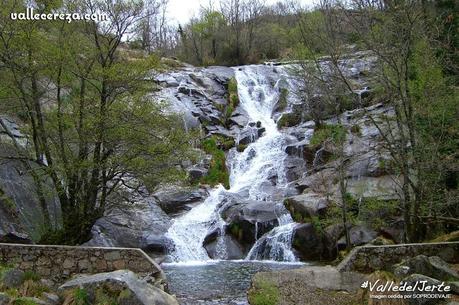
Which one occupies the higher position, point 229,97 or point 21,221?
point 229,97

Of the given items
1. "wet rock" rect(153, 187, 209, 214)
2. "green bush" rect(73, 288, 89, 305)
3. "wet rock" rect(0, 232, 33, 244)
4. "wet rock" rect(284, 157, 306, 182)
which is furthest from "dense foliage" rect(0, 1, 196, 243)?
"wet rock" rect(284, 157, 306, 182)

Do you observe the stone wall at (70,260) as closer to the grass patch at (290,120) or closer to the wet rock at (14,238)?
the wet rock at (14,238)

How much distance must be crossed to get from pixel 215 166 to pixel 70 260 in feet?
54.5

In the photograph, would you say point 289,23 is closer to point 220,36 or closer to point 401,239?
point 220,36

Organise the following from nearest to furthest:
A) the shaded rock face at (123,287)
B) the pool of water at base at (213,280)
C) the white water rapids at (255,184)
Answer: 1. the shaded rock face at (123,287)
2. the pool of water at base at (213,280)
3. the white water rapids at (255,184)

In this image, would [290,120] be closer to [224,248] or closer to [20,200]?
[224,248]

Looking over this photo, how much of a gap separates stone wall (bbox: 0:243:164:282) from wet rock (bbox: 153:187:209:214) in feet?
38.2

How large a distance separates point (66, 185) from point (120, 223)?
5.98m

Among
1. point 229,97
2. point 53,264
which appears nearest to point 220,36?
point 229,97

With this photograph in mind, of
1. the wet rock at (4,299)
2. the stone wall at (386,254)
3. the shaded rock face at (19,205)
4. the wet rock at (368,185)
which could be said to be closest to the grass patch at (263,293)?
the stone wall at (386,254)

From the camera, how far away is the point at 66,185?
1393cm

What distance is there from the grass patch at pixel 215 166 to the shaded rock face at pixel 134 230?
480cm

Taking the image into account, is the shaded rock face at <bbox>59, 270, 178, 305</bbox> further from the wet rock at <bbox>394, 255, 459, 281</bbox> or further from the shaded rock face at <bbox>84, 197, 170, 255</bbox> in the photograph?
the shaded rock face at <bbox>84, 197, 170, 255</bbox>

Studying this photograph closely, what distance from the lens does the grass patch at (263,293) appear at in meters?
8.96
